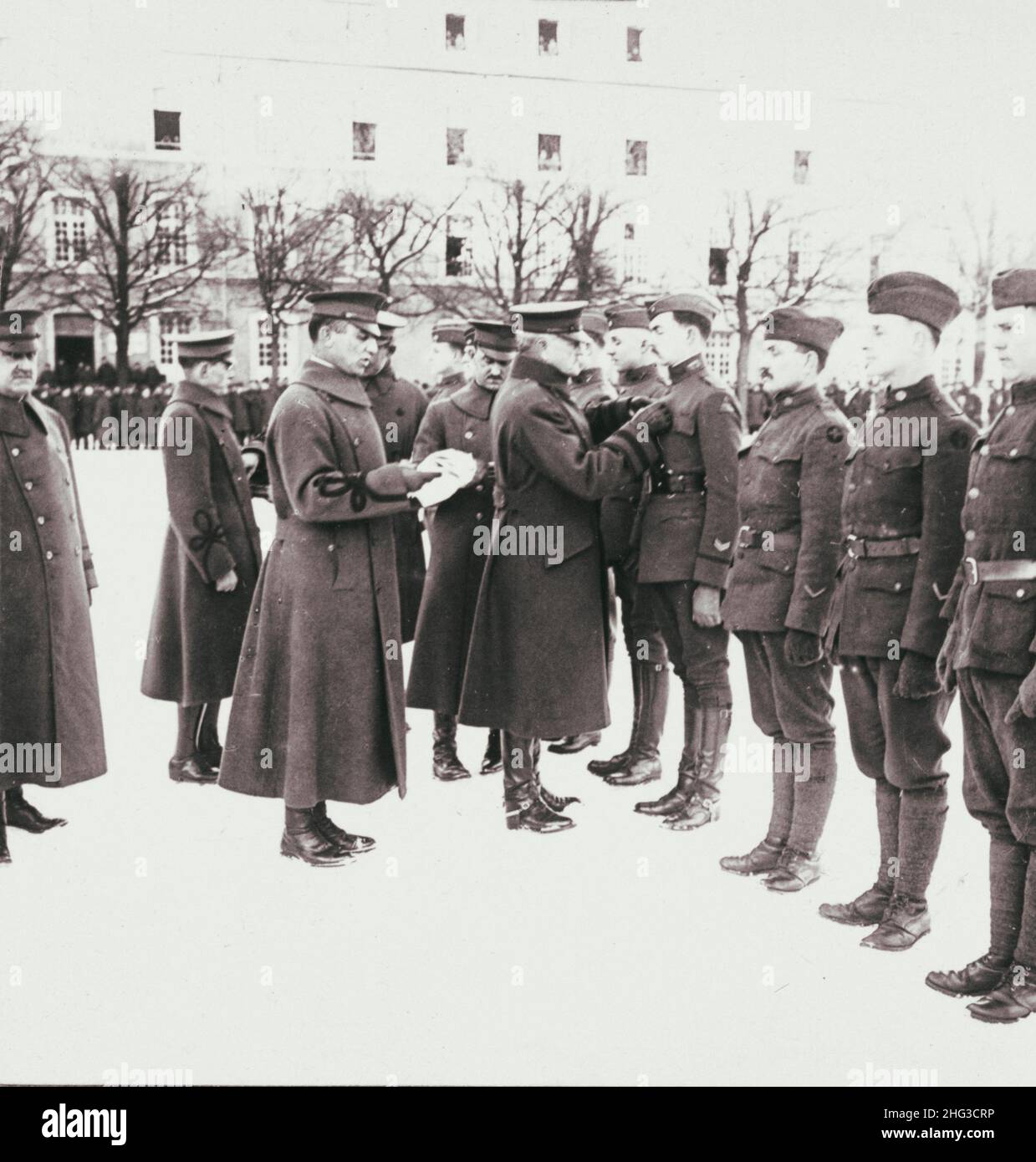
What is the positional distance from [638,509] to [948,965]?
2.77 metres

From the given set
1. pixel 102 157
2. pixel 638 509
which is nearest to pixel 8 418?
pixel 638 509

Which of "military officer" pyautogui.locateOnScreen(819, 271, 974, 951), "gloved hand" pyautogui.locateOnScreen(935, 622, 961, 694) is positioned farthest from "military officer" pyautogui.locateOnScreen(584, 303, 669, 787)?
"gloved hand" pyautogui.locateOnScreen(935, 622, 961, 694)

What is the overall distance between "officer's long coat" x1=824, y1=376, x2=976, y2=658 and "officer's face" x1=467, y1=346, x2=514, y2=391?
2.80m

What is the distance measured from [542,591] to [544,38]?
15.8 feet

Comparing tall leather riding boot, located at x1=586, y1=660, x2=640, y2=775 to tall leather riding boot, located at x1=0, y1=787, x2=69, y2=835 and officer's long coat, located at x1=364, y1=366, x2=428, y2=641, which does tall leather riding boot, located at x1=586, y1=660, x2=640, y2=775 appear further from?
tall leather riding boot, located at x1=0, y1=787, x2=69, y2=835

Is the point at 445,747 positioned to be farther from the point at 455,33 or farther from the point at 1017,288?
the point at 455,33

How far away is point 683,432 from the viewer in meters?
5.85

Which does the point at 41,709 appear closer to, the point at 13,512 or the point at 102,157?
the point at 13,512

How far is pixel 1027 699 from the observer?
3564 millimetres

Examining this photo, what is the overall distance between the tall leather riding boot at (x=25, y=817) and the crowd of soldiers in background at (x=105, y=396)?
704 inches

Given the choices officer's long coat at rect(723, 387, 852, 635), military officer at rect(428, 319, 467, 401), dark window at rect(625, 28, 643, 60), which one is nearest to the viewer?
officer's long coat at rect(723, 387, 852, 635)

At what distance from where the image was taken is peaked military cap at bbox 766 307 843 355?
5023 mm

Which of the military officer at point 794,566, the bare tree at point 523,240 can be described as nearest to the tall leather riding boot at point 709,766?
the military officer at point 794,566

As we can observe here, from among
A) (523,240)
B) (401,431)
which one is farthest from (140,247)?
(401,431)
